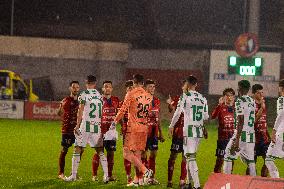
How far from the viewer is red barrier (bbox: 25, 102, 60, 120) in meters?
39.6

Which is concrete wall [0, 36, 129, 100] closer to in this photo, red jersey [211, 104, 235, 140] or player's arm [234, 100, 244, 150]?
red jersey [211, 104, 235, 140]

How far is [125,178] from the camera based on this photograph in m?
17.2

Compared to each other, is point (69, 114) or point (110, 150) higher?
point (69, 114)

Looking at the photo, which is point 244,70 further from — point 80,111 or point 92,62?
point 80,111

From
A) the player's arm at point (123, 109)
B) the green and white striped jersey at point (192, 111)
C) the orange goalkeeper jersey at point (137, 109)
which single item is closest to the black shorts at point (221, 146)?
the green and white striped jersey at point (192, 111)

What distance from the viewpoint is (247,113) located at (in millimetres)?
14531

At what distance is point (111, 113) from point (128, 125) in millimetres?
1521

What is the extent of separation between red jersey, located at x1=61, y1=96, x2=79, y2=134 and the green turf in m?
1.08

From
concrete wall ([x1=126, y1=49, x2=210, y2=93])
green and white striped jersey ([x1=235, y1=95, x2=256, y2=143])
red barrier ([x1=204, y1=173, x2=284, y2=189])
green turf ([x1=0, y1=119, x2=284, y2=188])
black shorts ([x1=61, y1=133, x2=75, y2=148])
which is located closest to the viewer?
red barrier ([x1=204, y1=173, x2=284, y2=189])

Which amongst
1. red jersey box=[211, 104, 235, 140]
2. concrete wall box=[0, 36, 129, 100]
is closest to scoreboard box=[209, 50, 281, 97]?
concrete wall box=[0, 36, 129, 100]

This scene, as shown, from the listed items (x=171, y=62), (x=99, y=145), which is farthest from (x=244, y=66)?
(x=99, y=145)

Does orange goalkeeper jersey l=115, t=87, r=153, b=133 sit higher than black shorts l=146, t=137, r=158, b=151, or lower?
higher

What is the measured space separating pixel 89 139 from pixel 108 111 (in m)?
0.85

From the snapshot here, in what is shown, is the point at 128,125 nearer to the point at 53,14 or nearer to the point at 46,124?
the point at 46,124
